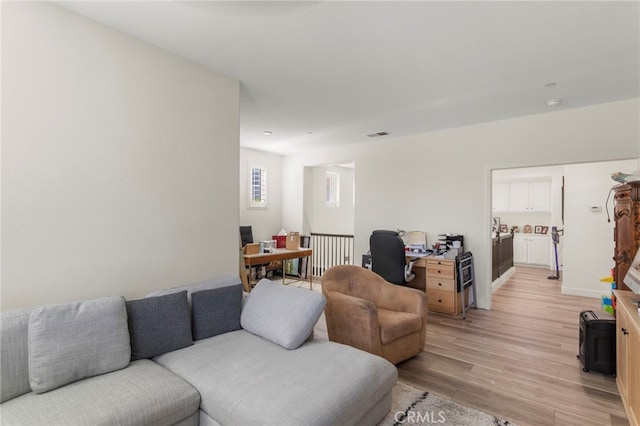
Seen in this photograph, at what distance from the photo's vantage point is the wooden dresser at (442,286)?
4164mm

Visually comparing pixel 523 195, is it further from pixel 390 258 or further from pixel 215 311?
pixel 215 311

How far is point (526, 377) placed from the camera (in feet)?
8.57

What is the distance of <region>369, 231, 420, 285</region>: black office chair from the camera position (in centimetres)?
393

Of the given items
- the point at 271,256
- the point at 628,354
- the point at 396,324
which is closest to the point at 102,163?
the point at 396,324

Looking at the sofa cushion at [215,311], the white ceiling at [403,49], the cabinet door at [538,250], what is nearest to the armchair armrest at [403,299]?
the sofa cushion at [215,311]

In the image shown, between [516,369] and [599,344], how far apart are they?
0.71 meters

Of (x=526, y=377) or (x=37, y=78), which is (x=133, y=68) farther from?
(x=526, y=377)

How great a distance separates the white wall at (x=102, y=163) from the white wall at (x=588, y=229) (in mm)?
5668

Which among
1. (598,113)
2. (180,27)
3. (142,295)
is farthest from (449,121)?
(142,295)

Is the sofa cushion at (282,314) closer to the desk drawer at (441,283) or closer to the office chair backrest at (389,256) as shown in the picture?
the office chair backrest at (389,256)

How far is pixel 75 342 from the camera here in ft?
5.49

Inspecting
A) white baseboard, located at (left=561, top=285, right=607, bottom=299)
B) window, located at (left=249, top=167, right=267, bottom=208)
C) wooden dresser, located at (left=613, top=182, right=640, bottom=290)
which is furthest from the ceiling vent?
white baseboard, located at (left=561, top=285, right=607, bottom=299)

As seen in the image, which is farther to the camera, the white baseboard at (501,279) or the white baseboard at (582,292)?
the white baseboard at (501,279)

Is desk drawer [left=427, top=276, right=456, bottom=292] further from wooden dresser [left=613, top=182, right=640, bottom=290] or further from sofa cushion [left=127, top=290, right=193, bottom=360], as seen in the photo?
sofa cushion [left=127, top=290, right=193, bottom=360]
